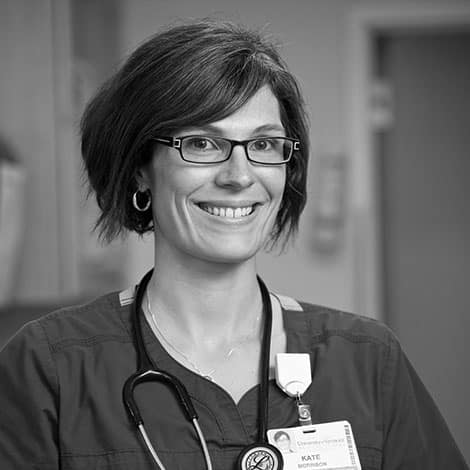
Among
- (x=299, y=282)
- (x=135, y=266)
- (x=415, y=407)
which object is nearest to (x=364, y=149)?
(x=299, y=282)

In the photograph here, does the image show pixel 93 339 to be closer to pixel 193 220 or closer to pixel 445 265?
pixel 193 220

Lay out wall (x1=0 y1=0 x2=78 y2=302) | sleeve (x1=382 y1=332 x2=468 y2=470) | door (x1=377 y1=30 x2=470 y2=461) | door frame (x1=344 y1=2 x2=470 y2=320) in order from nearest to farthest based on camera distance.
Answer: sleeve (x1=382 y1=332 x2=468 y2=470)
wall (x1=0 y1=0 x2=78 y2=302)
door frame (x1=344 y1=2 x2=470 y2=320)
door (x1=377 y1=30 x2=470 y2=461)

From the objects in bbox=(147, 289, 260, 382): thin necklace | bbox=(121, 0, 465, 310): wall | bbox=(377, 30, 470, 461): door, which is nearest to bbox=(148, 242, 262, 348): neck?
bbox=(147, 289, 260, 382): thin necklace

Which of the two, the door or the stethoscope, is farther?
the door

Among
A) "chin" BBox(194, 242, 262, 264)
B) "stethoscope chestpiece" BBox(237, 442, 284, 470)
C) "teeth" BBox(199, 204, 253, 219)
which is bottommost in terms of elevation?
"stethoscope chestpiece" BBox(237, 442, 284, 470)

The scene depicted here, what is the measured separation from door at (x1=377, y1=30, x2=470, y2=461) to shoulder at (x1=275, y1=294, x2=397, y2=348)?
2225mm

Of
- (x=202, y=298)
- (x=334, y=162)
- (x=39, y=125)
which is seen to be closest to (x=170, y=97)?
(x=202, y=298)

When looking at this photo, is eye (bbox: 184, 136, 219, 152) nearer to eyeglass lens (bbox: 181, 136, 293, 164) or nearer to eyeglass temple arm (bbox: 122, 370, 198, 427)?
eyeglass lens (bbox: 181, 136, 293, 164)

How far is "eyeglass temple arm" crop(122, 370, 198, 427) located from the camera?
1.38 metres

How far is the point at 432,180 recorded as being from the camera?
3.76 m

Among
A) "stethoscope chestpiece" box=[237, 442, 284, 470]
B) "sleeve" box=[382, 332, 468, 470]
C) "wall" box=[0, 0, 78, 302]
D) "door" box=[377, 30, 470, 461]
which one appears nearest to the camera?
"stethoscope chestpiece" box=[237, 442, 284, 470]

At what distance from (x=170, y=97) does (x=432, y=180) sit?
98.9 inches

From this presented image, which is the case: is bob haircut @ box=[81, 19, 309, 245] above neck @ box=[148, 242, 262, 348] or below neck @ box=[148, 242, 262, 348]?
above

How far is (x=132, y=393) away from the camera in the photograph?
140cm
